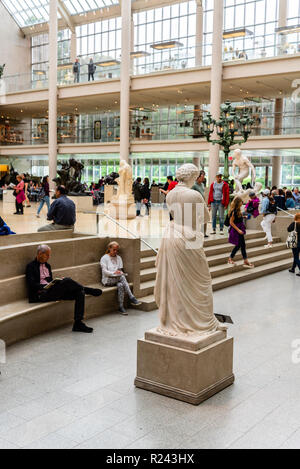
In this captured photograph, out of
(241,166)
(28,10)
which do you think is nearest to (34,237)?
(241,166)

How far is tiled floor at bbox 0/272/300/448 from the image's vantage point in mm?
4176

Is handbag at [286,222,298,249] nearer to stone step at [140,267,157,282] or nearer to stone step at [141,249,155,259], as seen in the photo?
stone step at [141,249,155,259]

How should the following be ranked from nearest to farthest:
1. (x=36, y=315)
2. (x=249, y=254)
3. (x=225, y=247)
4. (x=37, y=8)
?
(x=36, y=315)
(x=225, y=247)
(x=249, y=254)
(x=37, y=8)

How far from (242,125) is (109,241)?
7.81 metres

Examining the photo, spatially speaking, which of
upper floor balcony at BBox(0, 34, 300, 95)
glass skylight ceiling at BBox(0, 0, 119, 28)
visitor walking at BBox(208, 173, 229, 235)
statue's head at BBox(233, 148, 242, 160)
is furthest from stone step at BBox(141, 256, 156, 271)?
glass skylight ceiling at BBox(0, 0, 119, 28)

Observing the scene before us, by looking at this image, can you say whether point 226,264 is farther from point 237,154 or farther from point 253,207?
point 237,154

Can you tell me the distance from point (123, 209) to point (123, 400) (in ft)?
43.2

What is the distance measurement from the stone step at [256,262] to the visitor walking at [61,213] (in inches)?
129

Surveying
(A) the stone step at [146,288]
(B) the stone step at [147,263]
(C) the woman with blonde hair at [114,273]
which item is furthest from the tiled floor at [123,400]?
(B) the stone step at [147,263]

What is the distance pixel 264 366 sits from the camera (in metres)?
6.03

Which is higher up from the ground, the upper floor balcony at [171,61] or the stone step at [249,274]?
the upper floor balcony at [171,61]

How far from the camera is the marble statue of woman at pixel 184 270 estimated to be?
16.6ft

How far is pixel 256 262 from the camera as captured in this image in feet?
42.0

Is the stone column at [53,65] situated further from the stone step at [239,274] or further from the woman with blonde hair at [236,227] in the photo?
the woman with blonde hair at [236,227]
